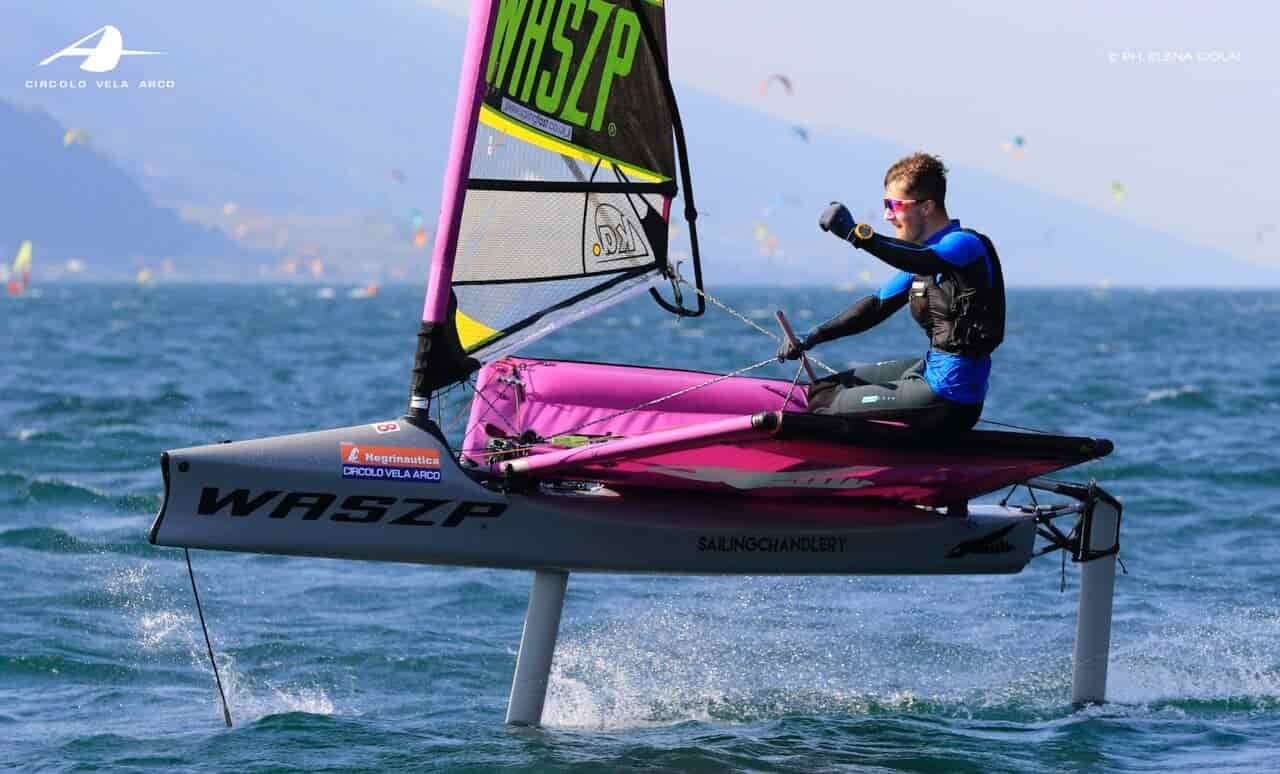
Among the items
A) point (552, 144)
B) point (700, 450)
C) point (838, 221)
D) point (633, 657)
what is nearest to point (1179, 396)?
point (633, 657)

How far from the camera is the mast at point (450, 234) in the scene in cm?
537

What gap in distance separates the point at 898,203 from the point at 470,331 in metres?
1.45

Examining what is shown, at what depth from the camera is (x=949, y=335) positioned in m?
5.17

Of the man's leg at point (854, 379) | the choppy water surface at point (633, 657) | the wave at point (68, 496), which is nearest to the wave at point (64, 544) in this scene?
the choppy water surface at point (633, 657)

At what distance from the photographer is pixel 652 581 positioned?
8383mm

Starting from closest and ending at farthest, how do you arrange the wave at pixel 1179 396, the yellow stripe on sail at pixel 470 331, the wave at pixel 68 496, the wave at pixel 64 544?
the yellow stripe on sail at pixel 470 331 → the wave at pixel 64 544 → the wave at pixel 68 496 → the wave at pixel 1179 396

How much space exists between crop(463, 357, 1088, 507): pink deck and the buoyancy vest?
Answer: 0.33 metres

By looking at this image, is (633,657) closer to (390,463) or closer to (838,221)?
(390,463)

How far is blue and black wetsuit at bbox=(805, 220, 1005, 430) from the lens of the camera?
5047 mm

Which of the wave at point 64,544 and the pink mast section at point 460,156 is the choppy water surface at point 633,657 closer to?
the wave at point 64,544

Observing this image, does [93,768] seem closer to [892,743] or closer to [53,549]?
[892,743]

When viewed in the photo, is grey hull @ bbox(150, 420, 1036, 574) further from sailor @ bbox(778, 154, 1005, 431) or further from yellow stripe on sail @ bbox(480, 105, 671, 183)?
yellow stripe on sail @ bbox(480, 105, 671, 183)

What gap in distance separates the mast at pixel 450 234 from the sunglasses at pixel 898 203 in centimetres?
133

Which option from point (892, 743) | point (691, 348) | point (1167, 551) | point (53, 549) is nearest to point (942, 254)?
point (892, 743)
